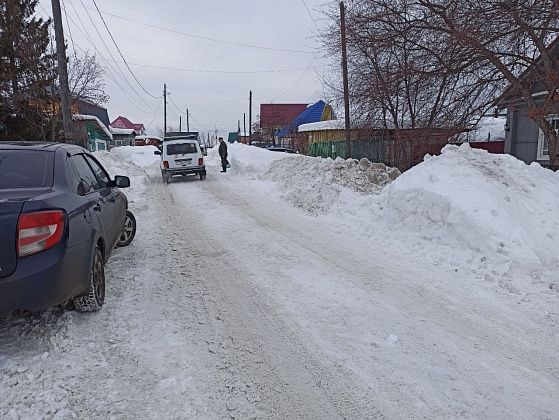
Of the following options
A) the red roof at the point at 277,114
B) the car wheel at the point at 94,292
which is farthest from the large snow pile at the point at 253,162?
the red roof at the point at 277,114

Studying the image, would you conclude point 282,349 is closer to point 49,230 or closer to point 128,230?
point 49,230

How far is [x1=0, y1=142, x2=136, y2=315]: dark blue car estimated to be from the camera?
3.34 m

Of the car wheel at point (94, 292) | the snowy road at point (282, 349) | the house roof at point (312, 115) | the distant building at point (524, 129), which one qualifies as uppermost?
the house roof at point (312, 115)

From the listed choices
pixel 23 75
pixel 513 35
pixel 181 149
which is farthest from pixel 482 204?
pixel 23 75

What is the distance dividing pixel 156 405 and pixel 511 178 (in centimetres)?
772

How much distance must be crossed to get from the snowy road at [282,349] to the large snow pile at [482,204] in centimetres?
120

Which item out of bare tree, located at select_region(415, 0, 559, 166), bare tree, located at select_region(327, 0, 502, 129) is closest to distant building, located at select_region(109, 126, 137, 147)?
bare tree, located at select_region(327, 0, 502, 129)

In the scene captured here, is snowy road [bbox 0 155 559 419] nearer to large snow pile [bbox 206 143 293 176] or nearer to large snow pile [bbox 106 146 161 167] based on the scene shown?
large snow pile [bbox 206 143 293 176]

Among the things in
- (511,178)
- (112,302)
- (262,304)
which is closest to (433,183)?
(511,178)

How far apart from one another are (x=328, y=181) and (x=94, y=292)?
867 cm

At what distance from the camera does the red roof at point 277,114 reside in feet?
203

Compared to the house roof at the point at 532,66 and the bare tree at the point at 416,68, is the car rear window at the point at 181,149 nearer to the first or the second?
the bare tree at the point at 416,68

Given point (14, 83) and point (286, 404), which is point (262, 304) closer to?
point (286, 404)

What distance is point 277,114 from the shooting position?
206 ft
